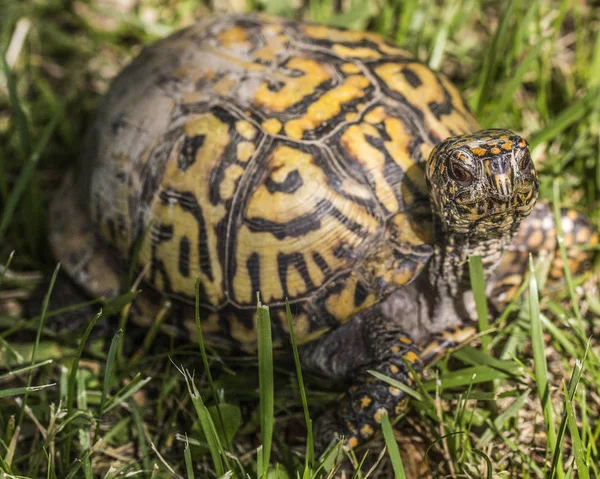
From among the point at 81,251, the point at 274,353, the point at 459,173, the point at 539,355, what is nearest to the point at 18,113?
the point at 81,251

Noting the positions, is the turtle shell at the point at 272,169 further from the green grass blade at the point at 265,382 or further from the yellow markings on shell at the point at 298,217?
the green grass blade at the point at 265,382

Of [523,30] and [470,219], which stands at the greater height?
[523,30]

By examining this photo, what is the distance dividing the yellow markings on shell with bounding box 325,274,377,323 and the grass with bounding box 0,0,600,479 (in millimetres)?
312

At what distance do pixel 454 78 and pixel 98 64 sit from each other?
2027 mm

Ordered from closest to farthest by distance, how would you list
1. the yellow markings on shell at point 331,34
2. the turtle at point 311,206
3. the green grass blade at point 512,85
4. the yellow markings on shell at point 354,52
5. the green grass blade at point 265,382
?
the green grass blade at point 265,382 < the turtle at point 311,206 < the yellow markings on shell at point 354,52 < the yellow markings on shell at point 331,34 < the green grass blade at point 512,85

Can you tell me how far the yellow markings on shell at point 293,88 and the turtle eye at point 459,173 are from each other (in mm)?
672

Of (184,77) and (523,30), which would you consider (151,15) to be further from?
(523,30)

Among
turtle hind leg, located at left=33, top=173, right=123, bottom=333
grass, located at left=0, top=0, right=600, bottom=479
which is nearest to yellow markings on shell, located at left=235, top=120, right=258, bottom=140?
grass, located at left=0, top=0, right=600, bottom=479

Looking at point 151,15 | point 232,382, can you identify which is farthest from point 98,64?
point 232,382

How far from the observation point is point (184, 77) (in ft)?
8.91

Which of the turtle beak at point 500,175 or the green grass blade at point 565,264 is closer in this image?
the turtle beak at point 500,175

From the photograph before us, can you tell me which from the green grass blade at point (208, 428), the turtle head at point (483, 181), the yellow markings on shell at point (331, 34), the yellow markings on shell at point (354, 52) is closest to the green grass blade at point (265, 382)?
the green grass blade at point (208, 428)

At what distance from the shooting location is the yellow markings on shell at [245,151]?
248 cm

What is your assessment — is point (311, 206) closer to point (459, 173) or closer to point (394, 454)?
point (459, 173)
